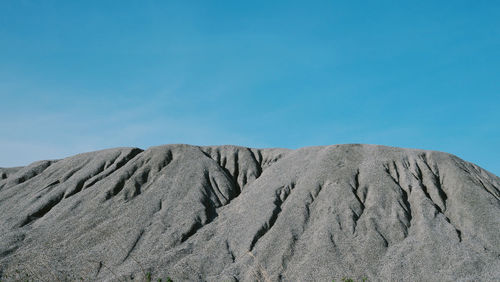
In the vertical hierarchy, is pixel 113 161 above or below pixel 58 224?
above

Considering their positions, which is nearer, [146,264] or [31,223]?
[146,264]

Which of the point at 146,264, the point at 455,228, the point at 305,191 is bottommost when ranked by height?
the point at 146,264

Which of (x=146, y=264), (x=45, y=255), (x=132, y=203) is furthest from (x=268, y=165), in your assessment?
(x=45, y=255)

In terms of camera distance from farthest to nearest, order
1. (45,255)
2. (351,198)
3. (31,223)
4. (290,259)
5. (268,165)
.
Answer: (268,165) < (31,223) < (351,198) < (45,255) < (290,259)

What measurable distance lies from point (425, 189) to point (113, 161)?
3233 centimetres

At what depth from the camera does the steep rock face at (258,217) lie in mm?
37594

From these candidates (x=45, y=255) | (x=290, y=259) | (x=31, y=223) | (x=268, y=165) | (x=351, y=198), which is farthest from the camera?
(x=268, y=165)

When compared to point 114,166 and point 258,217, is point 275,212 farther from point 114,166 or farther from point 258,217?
point 114,166

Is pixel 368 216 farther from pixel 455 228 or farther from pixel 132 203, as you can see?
pixel 132 203

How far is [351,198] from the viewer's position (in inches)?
1730

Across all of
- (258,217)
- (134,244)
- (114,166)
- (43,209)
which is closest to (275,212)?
(258,217)

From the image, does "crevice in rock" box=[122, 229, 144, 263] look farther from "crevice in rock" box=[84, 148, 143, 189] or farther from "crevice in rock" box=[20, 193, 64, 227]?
"crevice in rock" box=[84, 148, 143, 189]

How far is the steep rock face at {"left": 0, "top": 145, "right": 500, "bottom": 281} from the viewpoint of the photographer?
37.6 metres

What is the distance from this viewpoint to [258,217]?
1700 inches
